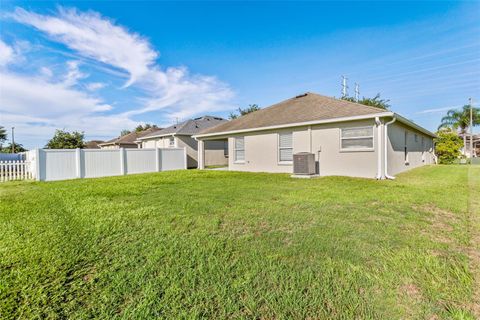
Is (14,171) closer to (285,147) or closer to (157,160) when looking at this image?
(157,160)

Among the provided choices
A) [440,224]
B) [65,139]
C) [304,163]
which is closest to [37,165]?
[304,163]

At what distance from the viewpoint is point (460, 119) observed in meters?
32.0

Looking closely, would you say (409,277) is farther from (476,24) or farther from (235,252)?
(476,24)

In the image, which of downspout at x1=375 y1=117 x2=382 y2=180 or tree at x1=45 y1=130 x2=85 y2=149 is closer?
downspout at x1=375 y1=117 x2=382 y2=180

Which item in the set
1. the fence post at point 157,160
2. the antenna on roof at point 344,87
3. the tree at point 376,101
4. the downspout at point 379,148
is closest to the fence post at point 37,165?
the fence post at point 157,160

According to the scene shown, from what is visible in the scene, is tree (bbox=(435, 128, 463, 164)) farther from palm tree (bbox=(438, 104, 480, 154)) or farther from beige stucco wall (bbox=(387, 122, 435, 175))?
palm tree (bbox=(438, 104, 480, 154))

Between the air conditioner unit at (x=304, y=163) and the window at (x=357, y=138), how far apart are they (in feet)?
5.02

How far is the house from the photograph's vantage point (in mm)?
9766

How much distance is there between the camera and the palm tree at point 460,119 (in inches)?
1198

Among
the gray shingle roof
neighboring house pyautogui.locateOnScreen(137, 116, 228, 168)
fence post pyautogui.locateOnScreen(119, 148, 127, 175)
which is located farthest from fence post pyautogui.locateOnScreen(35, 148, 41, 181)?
the gray shingle roof

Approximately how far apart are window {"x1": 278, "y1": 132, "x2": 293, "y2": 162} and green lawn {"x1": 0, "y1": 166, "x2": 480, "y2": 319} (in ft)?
24.0

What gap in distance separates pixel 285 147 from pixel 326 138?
7.50 feet

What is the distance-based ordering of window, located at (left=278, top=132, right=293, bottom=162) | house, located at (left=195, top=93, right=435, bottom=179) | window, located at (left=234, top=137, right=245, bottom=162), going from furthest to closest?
window, located at (left=234, top=137, right=245, bottom=162) → window, located at (left=278, top=132, right=293, bottom=162) → house, located at (left=195, top=93, right=435, bottom=179)

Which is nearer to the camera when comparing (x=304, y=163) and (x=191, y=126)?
(x=304, y=163)
